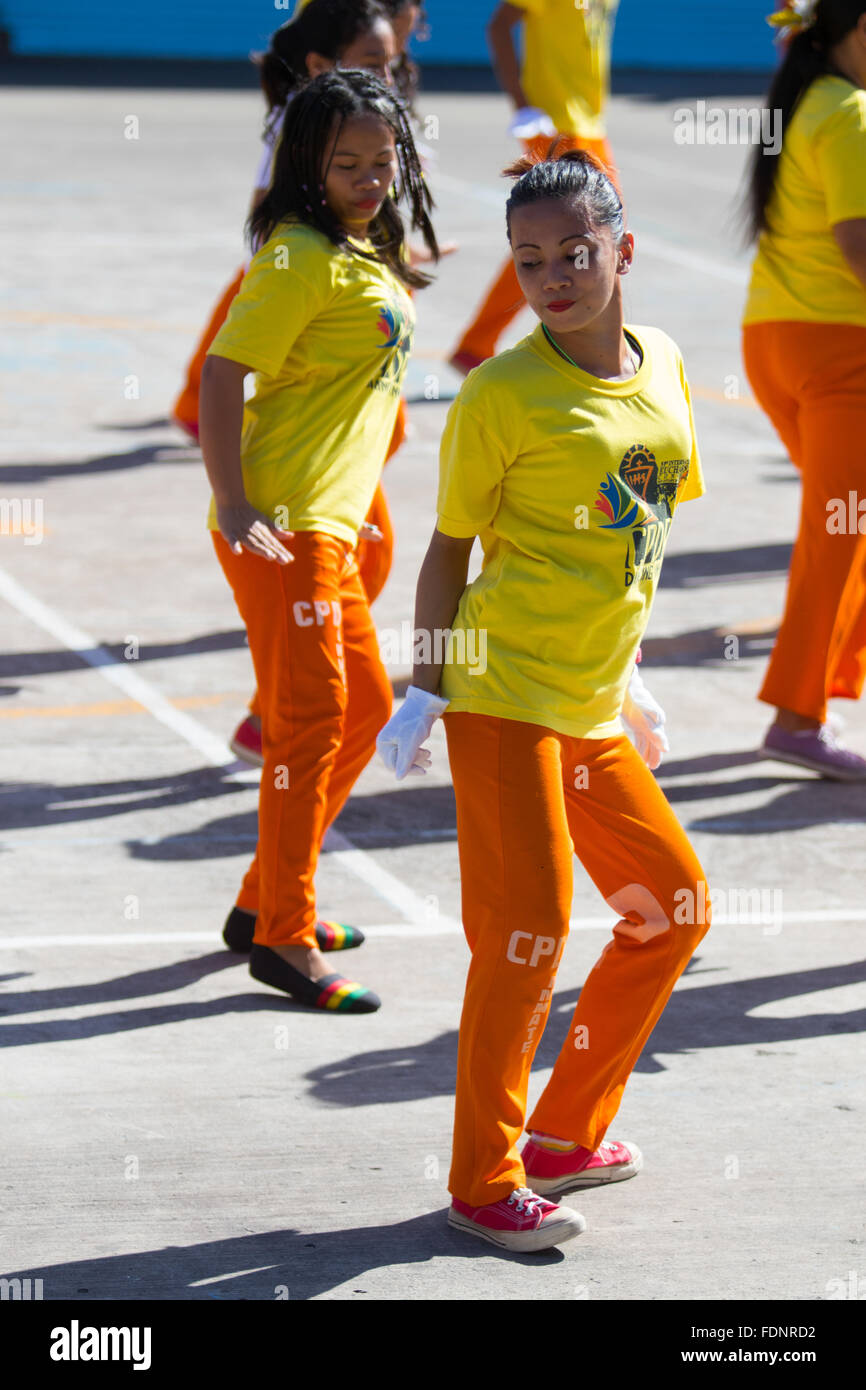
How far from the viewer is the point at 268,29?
3148cm

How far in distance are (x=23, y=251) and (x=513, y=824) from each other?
12169 mm

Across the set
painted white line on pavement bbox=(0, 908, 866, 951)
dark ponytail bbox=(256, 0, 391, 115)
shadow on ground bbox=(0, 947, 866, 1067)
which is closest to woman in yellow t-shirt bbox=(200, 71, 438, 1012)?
shadow on ground bbox=(0, 947, 866, 1067)

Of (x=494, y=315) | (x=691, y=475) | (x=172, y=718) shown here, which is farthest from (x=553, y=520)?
(x=494, y=315)

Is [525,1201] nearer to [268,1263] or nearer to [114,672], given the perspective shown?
[268,1263]

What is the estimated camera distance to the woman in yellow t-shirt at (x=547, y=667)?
12.4 feet

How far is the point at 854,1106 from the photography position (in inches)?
177

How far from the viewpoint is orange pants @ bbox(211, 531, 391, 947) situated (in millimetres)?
4922

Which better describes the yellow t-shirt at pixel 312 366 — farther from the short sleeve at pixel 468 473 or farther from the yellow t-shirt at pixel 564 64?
the yellow t-shirt at pixel 564 64

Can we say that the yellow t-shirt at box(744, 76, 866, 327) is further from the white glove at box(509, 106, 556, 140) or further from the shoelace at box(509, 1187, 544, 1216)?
the white glove at box(509, 106, 556, 140)

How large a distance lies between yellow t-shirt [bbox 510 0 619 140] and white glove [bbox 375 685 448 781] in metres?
7.30

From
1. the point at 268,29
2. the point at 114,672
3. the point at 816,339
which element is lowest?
the point at 268,29

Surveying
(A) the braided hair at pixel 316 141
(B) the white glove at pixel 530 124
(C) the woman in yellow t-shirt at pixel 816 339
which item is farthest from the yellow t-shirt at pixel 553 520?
(B) the white glove at pixel 530 124

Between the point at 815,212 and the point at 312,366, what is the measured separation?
6.79 ft

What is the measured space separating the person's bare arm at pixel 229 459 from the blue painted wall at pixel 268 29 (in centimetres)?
2703
